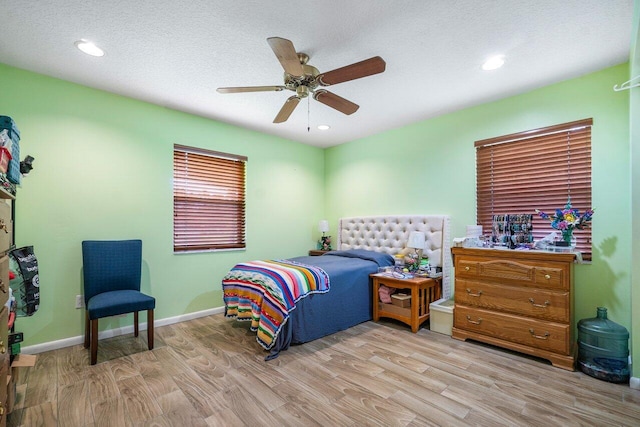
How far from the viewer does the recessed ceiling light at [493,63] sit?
2447 millimetres

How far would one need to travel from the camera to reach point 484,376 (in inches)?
88.9

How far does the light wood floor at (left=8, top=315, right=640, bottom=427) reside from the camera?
180 centimetres

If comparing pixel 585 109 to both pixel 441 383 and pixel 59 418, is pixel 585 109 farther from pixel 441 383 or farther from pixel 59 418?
pixel 59 418

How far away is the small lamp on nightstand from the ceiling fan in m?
2.40

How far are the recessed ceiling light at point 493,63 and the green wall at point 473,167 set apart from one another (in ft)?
2.64

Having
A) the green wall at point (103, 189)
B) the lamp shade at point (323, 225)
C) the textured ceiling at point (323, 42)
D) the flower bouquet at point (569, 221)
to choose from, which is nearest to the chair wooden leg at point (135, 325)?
the green wall at point (103, 189)

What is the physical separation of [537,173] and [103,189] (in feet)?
14.9

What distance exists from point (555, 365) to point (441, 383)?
1061 millimetres

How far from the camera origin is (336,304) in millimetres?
3135

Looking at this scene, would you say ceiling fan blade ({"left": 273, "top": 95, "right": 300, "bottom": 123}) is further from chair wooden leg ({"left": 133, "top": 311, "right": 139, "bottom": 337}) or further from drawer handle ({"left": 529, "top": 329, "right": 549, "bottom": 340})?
drawer handle ({"left": 529, "top": 329, "right": 549, "bottom": 340})

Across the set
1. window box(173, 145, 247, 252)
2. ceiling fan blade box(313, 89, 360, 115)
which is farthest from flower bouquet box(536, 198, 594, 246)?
window box(173, 145, 247, 252)

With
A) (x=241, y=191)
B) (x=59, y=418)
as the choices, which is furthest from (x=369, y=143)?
(x=59, y=418)

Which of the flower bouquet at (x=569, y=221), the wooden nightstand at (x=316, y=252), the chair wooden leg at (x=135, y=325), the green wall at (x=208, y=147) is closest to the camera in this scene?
the flower bouquet at (x=569, y=221)

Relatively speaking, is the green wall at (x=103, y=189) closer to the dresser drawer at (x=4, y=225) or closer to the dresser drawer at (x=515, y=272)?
the dresser drawer at (x=4, y=225)
